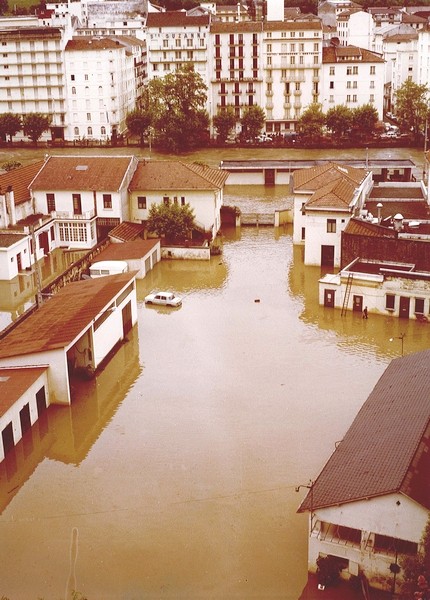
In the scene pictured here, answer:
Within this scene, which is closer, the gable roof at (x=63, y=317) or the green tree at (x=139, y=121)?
the gable roof at (x=63, y=317)

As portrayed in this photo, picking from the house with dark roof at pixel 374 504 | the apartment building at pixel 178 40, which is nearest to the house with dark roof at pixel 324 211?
the house with dark roof at pixel 374 504

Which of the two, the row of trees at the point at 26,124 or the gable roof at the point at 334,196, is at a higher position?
the row of trees at the point at 26,124

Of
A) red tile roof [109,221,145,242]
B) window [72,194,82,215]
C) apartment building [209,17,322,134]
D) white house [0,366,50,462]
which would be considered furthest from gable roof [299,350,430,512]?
apartment building [209,17,322,134]

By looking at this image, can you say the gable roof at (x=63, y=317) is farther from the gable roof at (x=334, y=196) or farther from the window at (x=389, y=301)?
the gable roof at (x=334, y=196)

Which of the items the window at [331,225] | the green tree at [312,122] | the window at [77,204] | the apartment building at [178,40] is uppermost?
the apartment building at [178,40]

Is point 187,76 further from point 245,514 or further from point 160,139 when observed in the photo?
point 245,514

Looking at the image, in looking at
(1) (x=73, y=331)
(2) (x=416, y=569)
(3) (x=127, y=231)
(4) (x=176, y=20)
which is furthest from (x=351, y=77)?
(2) (x=416, y=569)
